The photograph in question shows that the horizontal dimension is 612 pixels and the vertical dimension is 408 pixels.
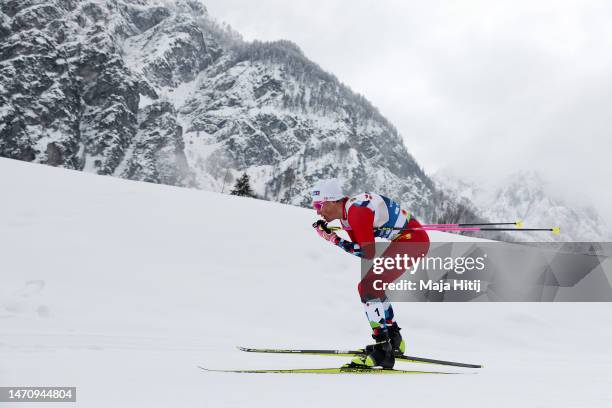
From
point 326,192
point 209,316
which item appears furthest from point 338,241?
point 209,316

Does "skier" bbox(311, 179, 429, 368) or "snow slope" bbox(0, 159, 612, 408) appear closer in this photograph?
"snow slope" bbox(0, 159, 612, 408)

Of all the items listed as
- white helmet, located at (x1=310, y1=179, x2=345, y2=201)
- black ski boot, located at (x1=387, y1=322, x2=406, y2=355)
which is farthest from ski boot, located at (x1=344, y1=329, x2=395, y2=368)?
white helmet, located at (x1=310, y1=179, x2=345, y2=201)

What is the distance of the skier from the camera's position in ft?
16.3

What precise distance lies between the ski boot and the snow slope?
42 cm

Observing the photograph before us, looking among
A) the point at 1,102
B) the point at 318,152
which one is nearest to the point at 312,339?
the point at 1,102

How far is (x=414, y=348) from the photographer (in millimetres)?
7410

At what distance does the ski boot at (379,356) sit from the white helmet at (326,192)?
1.44m

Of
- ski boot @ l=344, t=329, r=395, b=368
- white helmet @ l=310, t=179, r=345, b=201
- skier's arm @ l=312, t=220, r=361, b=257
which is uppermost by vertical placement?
white helmet @ l=310, t=179, r=345, b=201

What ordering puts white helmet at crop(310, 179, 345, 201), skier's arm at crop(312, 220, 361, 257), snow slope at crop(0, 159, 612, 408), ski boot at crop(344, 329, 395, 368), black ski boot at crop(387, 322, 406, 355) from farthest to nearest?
1. black ski boot at crop(387, 322, 406, 355)
2. white helmet at crop(310, 179, 345, 201)
3. skier's arm at crop(312, 220, 361, 257)
4. ski boot at crop(344, 329, 395, 368)
5. snow slope at crop(0, 159, 612, 408)

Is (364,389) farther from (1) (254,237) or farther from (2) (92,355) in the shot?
(1) (254,237)

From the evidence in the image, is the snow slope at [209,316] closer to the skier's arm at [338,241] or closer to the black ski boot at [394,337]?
the black ski boot at [394,337]

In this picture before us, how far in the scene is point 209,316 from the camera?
7.45 m

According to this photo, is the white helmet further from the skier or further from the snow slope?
the snow slope

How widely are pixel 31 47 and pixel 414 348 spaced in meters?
163
